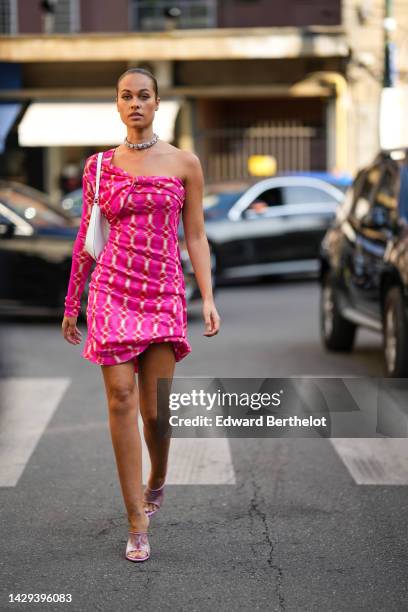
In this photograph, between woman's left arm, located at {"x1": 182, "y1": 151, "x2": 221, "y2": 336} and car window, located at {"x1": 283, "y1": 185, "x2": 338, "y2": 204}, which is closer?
woman's left arm, located at {"x1": 182, "y1": 151, "x2": 221, "y2": 336}

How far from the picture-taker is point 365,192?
34.8 ft

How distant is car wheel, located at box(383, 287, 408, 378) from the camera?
8.90m

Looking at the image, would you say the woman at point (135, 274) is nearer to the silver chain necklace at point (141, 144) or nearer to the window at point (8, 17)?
the silver chain necklace at point (141, 144)

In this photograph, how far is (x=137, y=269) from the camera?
16.2 ft

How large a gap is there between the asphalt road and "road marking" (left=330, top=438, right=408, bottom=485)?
38mm

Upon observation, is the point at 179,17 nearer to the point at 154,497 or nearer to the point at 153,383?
the point at 154,497

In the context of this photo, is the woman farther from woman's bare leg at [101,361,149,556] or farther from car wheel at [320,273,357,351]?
car wheel at [320,273,357,351]

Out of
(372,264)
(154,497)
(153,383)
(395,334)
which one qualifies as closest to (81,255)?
(153,383)

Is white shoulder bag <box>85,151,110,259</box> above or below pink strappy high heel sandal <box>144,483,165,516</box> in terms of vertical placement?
above

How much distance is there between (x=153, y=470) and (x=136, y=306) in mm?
847

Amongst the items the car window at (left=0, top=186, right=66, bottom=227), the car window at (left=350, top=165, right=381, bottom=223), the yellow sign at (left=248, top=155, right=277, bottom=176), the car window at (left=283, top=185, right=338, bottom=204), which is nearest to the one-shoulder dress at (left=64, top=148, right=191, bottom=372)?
the car window at (left=350, top=165, right=381, bottom=223)

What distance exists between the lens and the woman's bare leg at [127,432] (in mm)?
4980

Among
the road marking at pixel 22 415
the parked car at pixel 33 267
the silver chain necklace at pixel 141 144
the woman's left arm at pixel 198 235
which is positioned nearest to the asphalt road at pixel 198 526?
the road marking at pixel 22 415

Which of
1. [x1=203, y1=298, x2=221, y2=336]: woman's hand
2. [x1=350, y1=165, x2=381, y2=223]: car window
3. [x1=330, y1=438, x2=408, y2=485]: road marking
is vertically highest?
[x1=203, y1=298, x2=221, y2=336]: woman's hand
